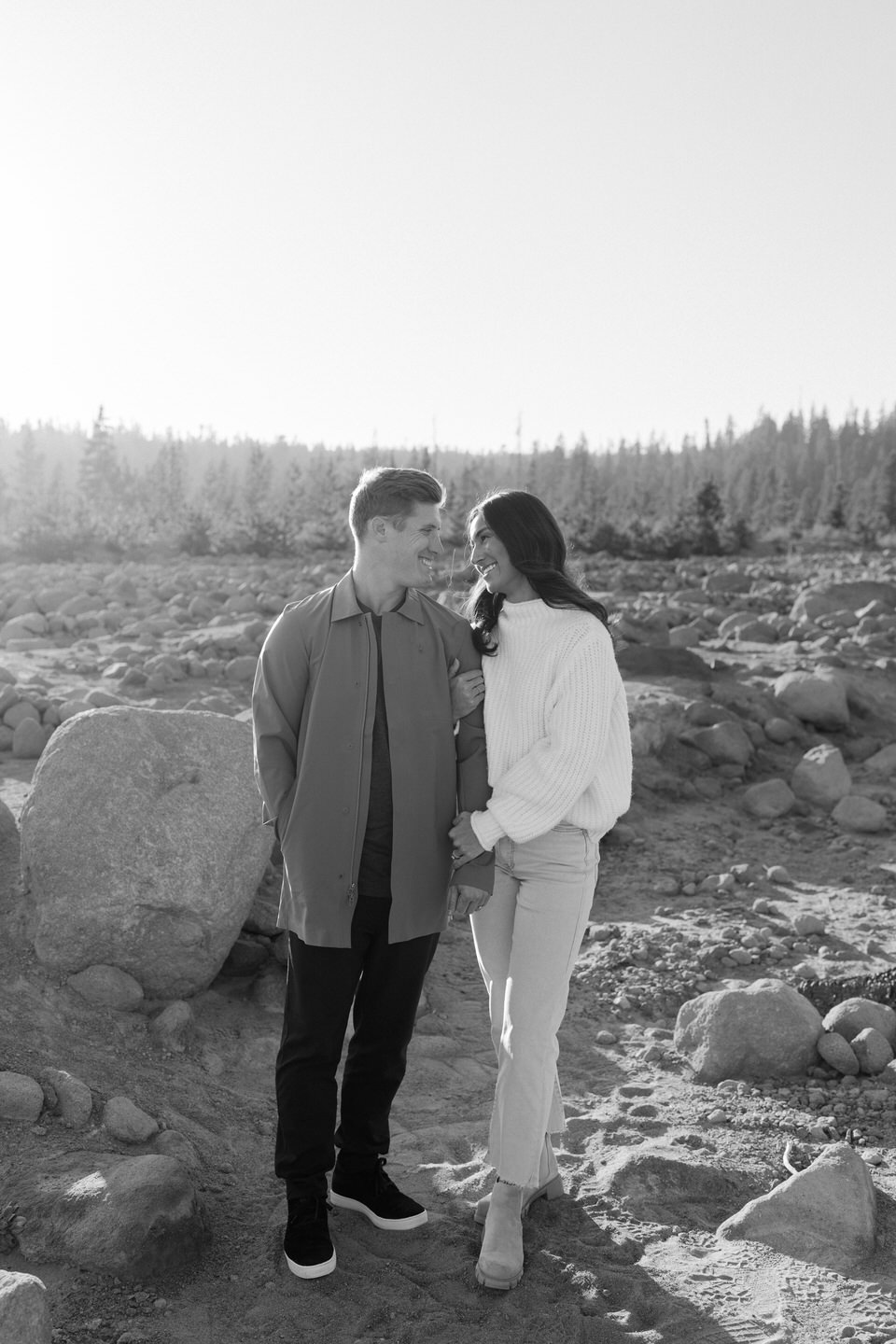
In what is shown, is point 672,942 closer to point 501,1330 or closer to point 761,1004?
point 761,1004

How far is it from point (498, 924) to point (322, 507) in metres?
48.8

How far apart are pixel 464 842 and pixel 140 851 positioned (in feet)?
6.68

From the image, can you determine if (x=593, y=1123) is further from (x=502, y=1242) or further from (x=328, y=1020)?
(x=328, y=1020)

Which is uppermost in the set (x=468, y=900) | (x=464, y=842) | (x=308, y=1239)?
(x=464, y=842)

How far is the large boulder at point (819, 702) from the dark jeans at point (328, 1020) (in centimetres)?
780

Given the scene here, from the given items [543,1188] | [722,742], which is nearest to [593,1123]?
[543,1188]

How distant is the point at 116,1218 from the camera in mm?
3082

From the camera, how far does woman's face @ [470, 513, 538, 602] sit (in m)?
3.19

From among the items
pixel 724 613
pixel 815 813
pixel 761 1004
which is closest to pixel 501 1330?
pixel 761 1004

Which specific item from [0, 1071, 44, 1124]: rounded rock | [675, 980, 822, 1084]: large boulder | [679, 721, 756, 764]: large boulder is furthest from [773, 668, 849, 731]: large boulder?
[0, 1071, 44, 1124]: rounded rock

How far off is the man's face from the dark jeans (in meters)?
0.91

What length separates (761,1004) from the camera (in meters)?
4.71

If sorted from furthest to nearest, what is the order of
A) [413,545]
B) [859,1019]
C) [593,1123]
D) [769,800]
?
[769,800], [859,1019], [593,1123], [413,545]

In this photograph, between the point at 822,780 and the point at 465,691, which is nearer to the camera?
the point at 465,691
